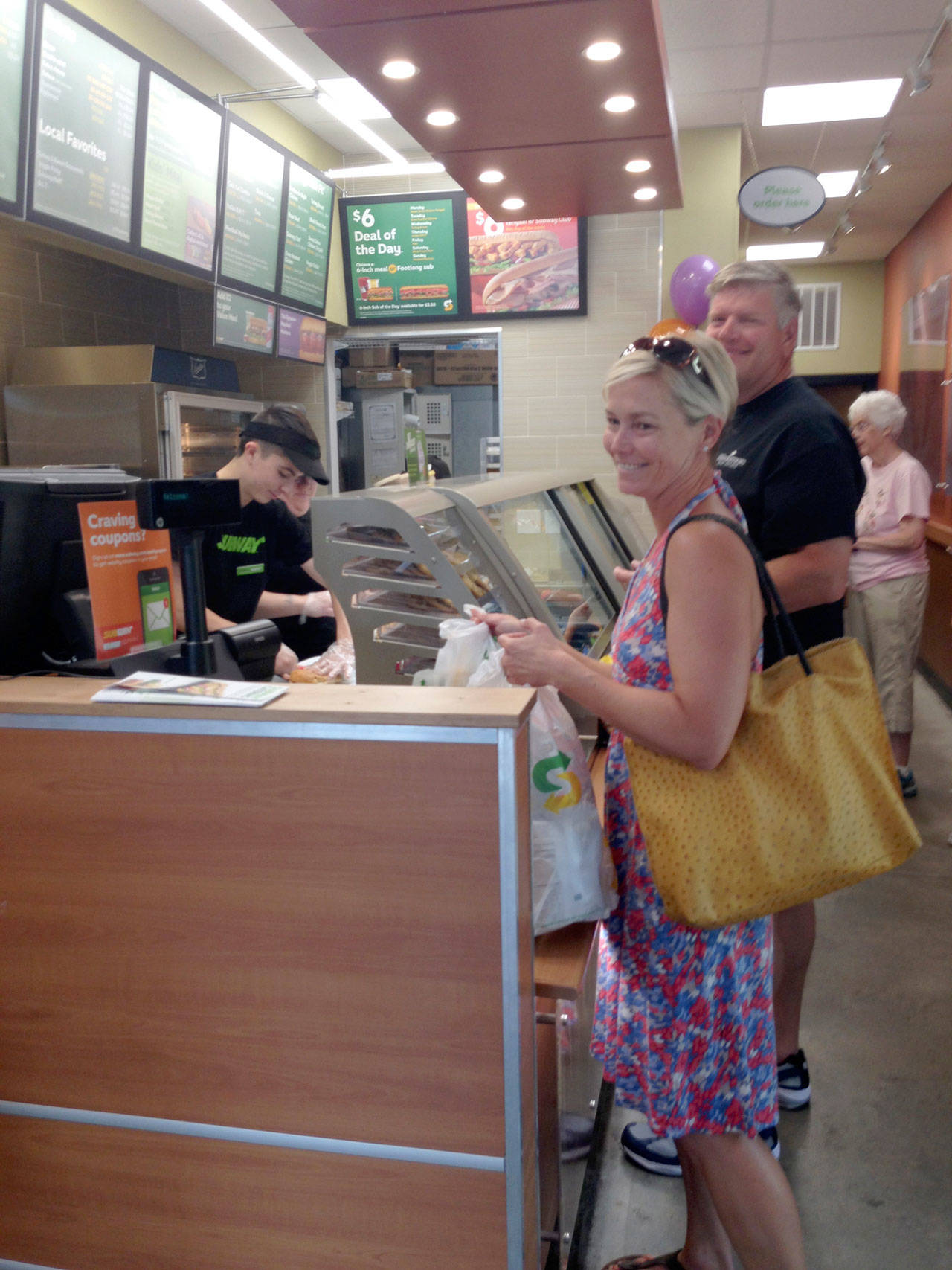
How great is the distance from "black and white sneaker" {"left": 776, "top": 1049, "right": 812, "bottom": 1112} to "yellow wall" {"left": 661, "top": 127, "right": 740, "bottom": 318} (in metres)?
4.59

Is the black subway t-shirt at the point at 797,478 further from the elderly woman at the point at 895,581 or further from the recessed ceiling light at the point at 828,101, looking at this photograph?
the recessed ceiling light at the point at 828,101

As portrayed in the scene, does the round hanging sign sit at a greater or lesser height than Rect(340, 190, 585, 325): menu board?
greater

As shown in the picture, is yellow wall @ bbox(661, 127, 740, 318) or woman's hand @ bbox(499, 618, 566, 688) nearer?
woman's hand @ bbox(499, 618, 566, 688)

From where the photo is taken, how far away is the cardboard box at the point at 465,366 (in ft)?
21.1

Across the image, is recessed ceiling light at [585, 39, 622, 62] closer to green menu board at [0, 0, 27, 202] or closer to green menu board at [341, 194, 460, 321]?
green menu board at [0, 0, 27, 202]

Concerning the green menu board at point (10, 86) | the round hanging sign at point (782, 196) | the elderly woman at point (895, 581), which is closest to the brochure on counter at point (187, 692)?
the green menu board at point (10, 86)

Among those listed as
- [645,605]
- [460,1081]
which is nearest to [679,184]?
[645,605]

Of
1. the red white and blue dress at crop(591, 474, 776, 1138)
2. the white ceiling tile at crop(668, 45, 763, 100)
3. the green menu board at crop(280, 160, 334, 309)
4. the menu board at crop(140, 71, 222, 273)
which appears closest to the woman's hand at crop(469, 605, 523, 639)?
the red white and blue dress at crop(591, 474, 776, 1138)

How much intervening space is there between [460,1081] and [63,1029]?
635mm

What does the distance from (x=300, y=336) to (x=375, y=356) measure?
787 mm

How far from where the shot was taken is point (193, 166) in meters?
4.56

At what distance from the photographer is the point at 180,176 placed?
4461mm

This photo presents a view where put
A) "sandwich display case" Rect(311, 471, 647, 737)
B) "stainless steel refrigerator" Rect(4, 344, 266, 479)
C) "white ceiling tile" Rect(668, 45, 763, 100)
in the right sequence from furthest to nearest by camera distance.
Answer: "white ceiling tile" Rect(668, 45, 763, 100), "stainless steel refrigerator" Rect(4, 344, 266, 479), "sandwich display case" Rect(311, 471, 647, 737)

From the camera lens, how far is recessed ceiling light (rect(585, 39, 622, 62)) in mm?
2709
